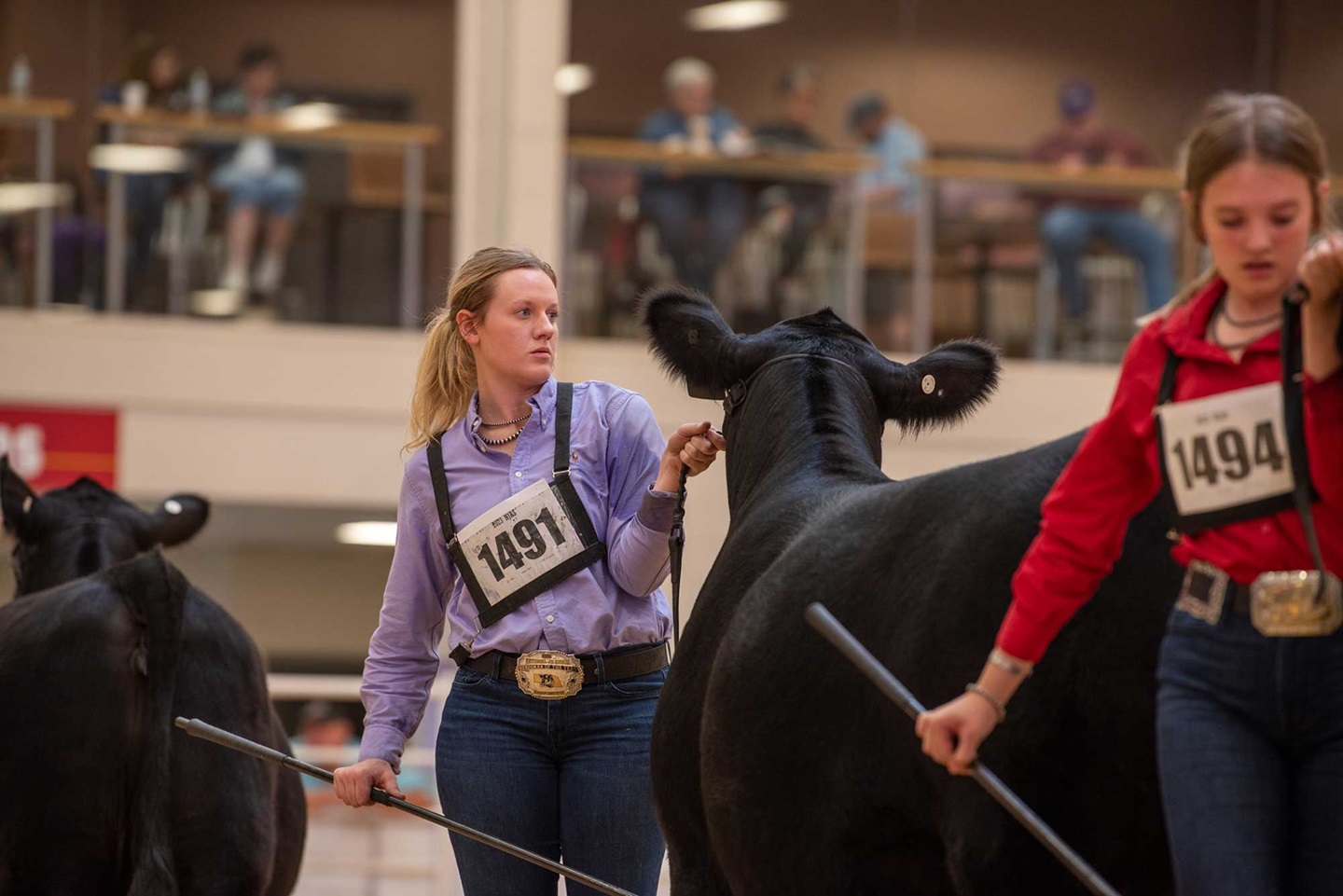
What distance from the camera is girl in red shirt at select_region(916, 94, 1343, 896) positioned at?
6.92 feet

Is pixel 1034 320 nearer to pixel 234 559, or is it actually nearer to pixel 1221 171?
pixel 234 559

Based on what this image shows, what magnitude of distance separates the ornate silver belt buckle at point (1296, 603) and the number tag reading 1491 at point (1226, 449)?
0.10 metres

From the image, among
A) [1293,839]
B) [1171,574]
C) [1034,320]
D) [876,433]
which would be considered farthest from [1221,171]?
[1034,320]

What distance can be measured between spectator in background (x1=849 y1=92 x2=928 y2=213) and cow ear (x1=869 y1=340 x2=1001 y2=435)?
26.2 feet

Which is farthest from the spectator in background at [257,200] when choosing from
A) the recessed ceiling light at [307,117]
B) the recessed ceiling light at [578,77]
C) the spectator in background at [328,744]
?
the recessed ceiling light at [578,77]

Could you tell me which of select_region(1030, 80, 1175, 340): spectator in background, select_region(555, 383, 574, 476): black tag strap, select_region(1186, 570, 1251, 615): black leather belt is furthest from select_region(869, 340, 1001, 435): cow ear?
select_region(1030, 80, 1175, 340): spectator in background

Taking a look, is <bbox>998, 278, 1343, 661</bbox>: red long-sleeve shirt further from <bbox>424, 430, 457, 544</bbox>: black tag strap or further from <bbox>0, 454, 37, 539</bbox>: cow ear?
<bbox>0, 454, 37, 539</bbox>: cow ear

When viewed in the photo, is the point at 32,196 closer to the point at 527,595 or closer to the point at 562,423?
the point at 562,423

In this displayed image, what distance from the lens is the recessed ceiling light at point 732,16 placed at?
16.6 m

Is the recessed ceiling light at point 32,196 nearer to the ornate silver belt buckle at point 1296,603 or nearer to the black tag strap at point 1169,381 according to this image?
the black tag strap at point 1169,381

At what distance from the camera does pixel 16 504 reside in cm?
531

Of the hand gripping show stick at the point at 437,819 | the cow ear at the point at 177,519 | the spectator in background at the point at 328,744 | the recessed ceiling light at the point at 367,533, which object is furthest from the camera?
the recessed ceiling light at the point at 367,533

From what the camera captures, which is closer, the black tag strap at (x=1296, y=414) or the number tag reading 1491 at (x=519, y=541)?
the black tag strap at (x=1296, y=414)

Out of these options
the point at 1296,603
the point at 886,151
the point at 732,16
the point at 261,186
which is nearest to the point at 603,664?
the point at 1296,603
